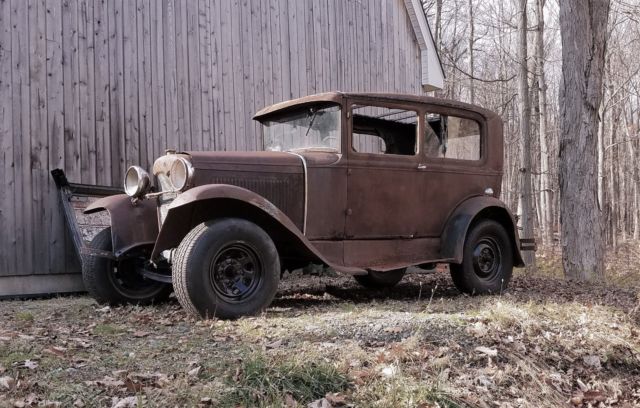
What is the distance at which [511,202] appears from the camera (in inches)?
1251

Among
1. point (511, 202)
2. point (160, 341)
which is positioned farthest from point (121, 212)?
point (511, 202)

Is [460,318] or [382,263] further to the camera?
[382,263]

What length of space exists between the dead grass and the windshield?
162 cm

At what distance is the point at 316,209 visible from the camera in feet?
19.0

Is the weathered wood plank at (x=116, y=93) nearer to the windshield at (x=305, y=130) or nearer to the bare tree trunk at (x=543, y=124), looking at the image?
the windshield at (x=305, y=130)

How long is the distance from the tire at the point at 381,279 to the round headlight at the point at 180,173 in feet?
9.32

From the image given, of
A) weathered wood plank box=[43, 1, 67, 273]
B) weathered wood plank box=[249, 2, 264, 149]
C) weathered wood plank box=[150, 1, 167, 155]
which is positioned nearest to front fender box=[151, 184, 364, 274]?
weathered wood plank box=[43, 1, 67, 273]

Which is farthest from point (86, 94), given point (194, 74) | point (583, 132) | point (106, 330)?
point (583, 132)

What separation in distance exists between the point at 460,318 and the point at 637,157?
27998 millimetres

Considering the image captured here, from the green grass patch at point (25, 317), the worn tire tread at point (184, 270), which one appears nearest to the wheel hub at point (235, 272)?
the worn tire tread at point (184, 270)

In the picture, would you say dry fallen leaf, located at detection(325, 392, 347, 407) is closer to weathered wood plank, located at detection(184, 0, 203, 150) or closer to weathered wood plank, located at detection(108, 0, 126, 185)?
weathered wood plank, located at detection(108, 0, 126, 185)

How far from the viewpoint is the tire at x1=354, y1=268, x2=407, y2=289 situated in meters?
7.35

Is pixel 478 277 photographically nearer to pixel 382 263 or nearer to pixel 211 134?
pixel 382 263

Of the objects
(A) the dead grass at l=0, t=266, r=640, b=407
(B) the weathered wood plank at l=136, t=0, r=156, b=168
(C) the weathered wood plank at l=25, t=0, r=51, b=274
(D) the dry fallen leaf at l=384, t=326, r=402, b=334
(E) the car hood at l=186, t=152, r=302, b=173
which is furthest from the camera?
(B) the weathered wood plank at l=136, t=0, r=156, b=168
